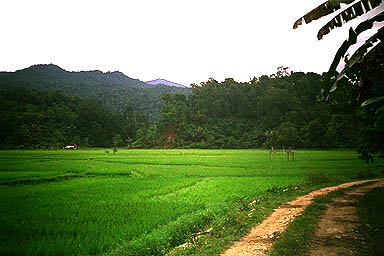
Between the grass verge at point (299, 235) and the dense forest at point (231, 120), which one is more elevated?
the dense forest at point (231, 120)

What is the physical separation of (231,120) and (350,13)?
68140mm

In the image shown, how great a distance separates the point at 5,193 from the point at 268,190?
930cm

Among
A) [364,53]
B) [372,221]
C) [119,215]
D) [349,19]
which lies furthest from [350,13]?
[119,215]

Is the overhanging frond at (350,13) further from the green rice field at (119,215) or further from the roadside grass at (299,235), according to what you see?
the green rice field at (119,215)

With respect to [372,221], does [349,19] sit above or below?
above

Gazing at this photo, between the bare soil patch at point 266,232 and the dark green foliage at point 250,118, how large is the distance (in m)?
40.4

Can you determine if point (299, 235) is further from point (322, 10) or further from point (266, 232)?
point (322, 10)

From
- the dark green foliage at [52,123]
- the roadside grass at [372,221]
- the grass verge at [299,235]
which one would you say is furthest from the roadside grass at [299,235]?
the dark green foliage at [52,123]

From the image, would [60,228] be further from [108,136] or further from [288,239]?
[108,136]

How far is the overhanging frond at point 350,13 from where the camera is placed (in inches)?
251

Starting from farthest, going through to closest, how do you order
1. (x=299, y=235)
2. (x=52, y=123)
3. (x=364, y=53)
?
(x=52, y=123)
(x=364, y=53)
(x=299, y=235)

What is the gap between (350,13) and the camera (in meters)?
6.77

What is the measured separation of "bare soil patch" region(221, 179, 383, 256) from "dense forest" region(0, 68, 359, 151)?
3879cm

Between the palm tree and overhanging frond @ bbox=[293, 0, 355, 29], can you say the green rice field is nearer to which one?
the palm tree
